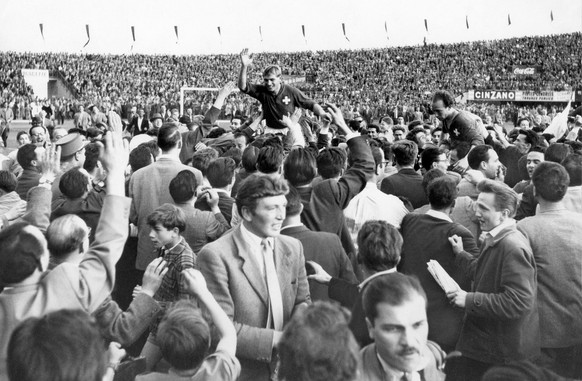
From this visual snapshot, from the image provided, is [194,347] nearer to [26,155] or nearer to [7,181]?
[7,181]

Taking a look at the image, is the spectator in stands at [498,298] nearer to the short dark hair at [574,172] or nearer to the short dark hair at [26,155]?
the short dark hair at [574,172]

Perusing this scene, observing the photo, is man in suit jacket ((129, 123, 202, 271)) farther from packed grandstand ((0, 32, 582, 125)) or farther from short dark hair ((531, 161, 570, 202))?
packed grandstand ((0, 32, 582, 125))

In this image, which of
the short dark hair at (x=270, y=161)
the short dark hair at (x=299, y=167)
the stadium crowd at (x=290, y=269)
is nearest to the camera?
the stadium crowd at (x=290, y=269)

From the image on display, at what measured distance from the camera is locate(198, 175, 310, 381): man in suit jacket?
318 cm

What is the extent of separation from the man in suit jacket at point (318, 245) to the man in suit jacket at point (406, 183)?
1.88m

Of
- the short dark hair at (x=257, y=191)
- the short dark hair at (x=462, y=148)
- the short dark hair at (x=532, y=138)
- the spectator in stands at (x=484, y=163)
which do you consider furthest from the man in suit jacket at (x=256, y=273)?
the short dark hair at (x=532, y=138)

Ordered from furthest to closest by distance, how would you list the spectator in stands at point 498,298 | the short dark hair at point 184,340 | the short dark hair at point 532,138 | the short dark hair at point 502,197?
the short dark hair at point 532,138, the short dark hair at point 502,197, the spectator in stands at point 498,298, the short dark hair at point 184,340

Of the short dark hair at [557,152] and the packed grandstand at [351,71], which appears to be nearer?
the short dark hair at [557,152]

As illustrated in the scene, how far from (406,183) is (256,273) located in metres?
2.72

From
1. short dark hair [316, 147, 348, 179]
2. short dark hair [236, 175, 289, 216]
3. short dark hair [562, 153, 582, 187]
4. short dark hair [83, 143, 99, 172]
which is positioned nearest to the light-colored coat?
short dark hair [83, 143, 99, 172]

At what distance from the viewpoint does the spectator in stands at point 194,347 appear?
8.86 ft

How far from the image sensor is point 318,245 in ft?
12.5

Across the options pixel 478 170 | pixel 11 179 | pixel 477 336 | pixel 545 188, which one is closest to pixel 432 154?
pixel 478 170

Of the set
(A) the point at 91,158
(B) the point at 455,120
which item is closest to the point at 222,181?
(A) the point at 91,158
